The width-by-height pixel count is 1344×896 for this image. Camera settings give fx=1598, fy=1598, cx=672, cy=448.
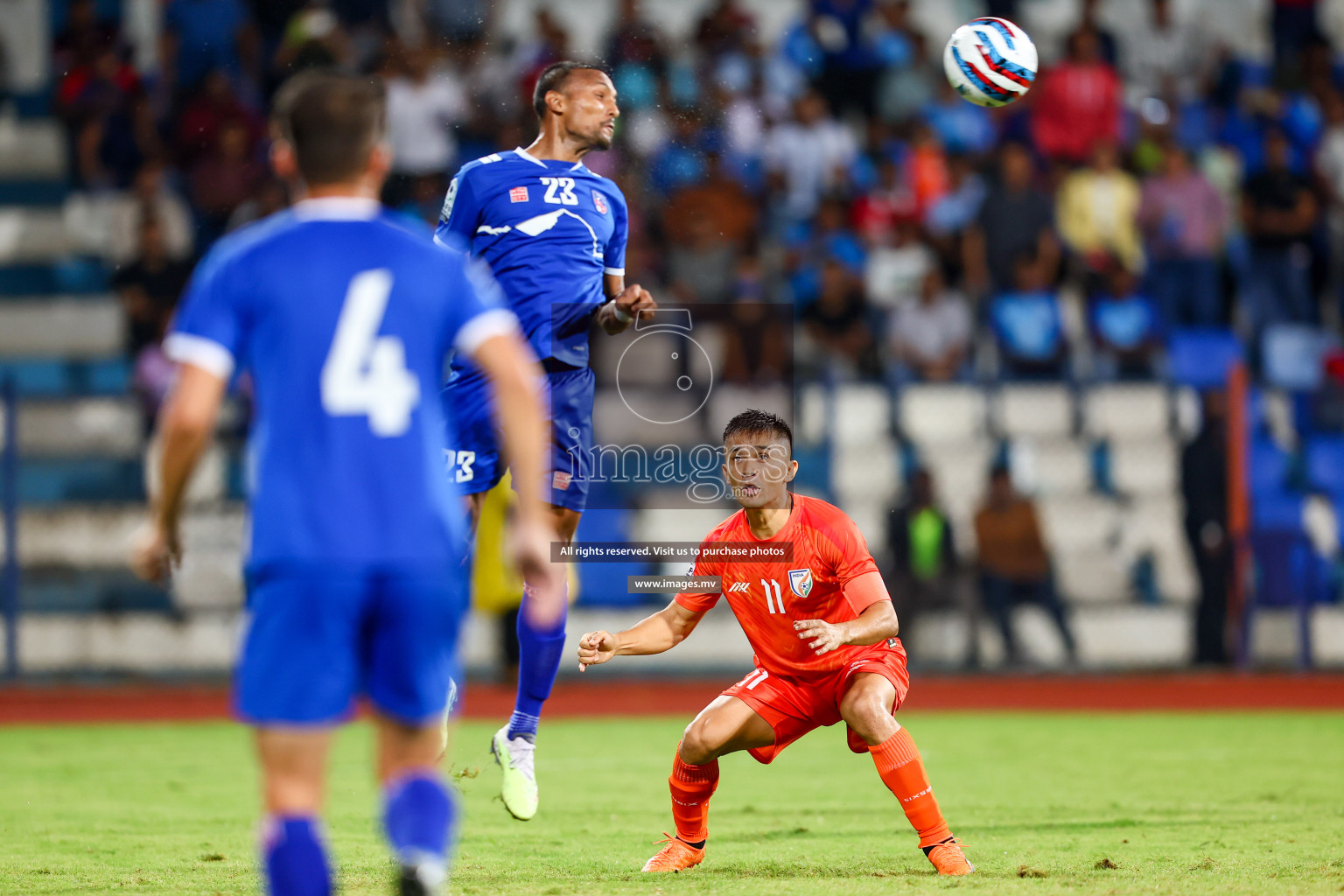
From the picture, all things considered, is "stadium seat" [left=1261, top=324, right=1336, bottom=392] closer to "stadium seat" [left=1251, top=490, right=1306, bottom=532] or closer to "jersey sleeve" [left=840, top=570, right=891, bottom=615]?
"stadium seat" [left=1251, top=490, right=1306, bottom=532]

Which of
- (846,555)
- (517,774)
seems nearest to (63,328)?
(517,774)

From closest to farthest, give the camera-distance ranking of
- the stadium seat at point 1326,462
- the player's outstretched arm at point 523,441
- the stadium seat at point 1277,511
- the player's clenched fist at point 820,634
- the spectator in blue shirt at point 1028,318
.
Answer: the player's outstretched arm at point 523,441, the player's clenched fist at point 820,634, the stadium seat at point 1277,511, the stadium seat at point 1326,462, the spectator in blue shirt at point 1028,318

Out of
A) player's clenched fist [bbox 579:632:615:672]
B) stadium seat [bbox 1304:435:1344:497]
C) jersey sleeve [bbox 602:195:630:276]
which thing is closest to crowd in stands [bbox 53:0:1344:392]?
stadium seat [bbox 1304:435:1344:497]

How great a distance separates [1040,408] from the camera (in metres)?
Answer: 15.2

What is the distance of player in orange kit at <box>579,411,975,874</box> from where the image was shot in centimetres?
595

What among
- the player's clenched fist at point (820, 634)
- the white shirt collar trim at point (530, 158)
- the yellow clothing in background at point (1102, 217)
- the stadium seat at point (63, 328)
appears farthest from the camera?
the stadium seat at point (63, 328)

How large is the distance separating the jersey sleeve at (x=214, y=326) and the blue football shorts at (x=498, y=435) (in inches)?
120

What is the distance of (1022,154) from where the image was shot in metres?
16.1

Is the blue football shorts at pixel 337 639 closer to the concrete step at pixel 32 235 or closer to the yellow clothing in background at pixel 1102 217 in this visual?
the yellow clothing in background at pixel 1102 217

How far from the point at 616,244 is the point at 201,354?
3.69 metres

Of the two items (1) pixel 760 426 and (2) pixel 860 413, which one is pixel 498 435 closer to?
(1) pixel 760 426

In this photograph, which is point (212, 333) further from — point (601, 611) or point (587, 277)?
point (601, 611)

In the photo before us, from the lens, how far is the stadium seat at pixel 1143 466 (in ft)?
49.8

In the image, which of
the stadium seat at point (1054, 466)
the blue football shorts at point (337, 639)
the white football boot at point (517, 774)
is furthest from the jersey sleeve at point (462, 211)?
the stadium seat at point (1054, 466)
